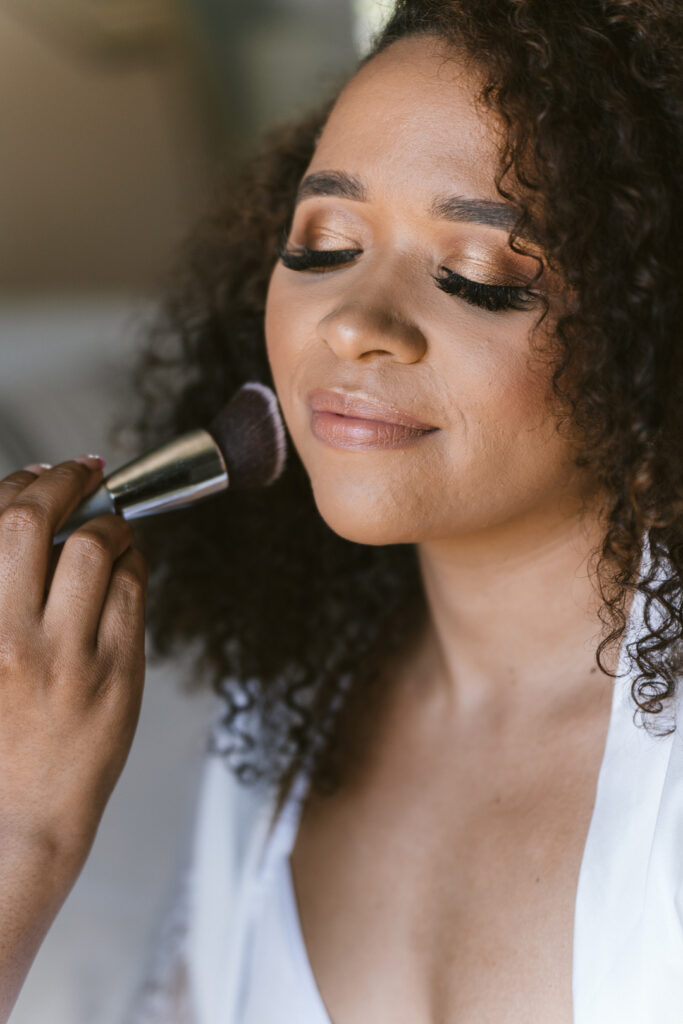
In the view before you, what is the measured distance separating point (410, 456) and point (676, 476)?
7.6 inches

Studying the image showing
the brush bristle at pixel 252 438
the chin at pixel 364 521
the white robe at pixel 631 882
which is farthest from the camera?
the brush bristle at pixel 252 438

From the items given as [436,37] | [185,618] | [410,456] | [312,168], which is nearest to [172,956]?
[185,618]

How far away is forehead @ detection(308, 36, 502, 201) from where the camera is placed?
765 mm

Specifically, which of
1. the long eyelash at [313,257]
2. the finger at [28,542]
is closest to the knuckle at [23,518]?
the finger at [28,542]

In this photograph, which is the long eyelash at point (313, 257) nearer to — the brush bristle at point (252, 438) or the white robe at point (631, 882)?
the brush bristle at point (252, 438)

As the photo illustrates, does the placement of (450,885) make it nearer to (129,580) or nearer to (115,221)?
(129,580)

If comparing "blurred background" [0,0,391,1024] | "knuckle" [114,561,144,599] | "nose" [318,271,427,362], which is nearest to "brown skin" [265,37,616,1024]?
"nose" [318,271,427,362]

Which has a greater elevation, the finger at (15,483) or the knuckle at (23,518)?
the knuckle at (23,518)

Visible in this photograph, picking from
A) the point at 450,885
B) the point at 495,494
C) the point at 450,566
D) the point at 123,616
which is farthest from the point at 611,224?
the point at 450,885

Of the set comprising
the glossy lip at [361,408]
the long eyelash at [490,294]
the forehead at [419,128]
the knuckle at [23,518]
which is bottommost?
the knuckle at [23,518]

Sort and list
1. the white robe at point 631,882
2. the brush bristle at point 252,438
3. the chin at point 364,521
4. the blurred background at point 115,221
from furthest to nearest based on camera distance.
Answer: the blurred background at point 115,221
the brush bristle at point 252,438
the chin at point 364,521
the white robe at point 631,882

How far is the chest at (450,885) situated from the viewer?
2.67 ft

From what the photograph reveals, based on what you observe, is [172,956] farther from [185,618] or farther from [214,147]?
[214,147]

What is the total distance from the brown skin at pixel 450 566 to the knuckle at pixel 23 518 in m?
0.22
